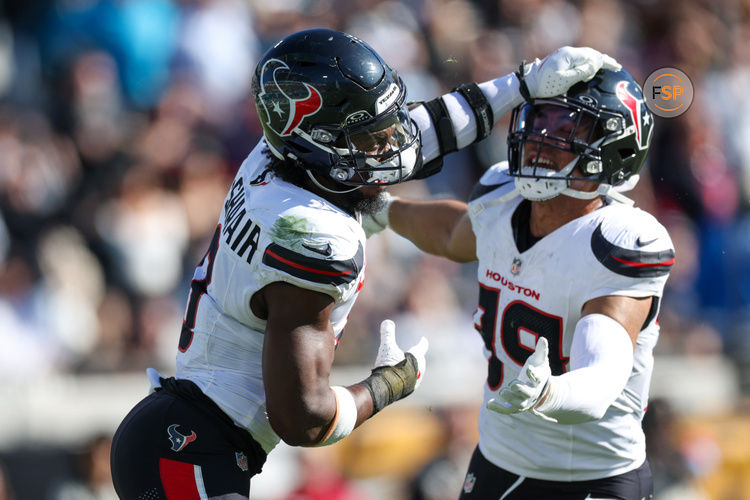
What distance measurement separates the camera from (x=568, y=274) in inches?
136

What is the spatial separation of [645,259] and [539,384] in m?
0.68

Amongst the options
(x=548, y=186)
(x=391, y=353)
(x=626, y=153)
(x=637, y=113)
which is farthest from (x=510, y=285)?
(x=637, y=113)

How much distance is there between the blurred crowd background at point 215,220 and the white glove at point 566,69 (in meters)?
3.42

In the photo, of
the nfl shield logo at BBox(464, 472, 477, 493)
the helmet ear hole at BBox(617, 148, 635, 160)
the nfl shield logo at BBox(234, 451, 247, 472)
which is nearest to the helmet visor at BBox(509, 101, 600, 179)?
the helmet ear hole at BBox(617, 148, 635, 160)

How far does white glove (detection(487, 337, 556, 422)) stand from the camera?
2891 millimetres

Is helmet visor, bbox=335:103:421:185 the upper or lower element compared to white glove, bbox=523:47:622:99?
lower

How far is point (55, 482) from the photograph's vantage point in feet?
20.5

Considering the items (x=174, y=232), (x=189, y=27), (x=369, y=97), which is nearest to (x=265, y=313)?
(x=369, y=97)

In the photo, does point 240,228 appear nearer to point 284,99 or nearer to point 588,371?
point 284,99

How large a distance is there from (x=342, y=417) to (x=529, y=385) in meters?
0.63

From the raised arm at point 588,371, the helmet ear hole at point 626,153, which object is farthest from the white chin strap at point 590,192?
the raised arm at point 588,371

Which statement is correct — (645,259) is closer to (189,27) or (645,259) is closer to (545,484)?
(545,484)

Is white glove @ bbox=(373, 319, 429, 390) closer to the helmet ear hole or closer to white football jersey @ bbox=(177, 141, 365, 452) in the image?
white football jersey @ bbox=(177, 141, 365, 452)

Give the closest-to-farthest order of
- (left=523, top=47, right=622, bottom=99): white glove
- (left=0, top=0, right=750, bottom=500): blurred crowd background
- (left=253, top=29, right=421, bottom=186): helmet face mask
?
(left=253, top=29, right=421, bottom=186): helmet face mask
(left=523, top=47, right=622, bottom=99): white glove
(left=0, top=0, right=750, bottom=500): blurred crowd background
